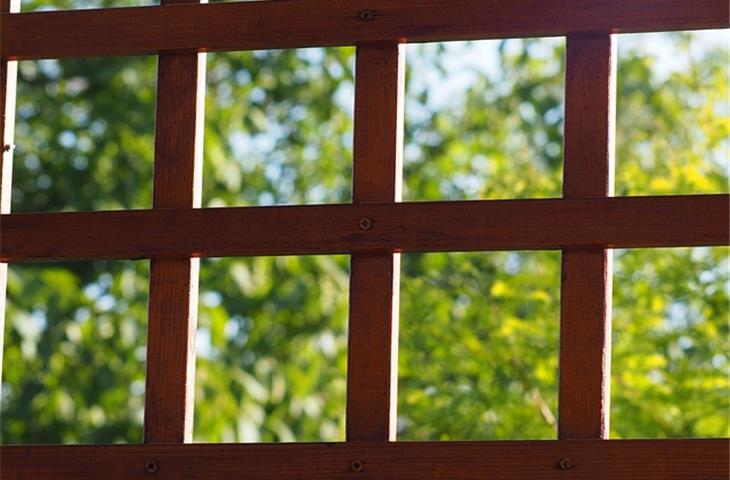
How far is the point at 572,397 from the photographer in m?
1.49

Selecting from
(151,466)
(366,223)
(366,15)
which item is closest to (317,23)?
(366,15)

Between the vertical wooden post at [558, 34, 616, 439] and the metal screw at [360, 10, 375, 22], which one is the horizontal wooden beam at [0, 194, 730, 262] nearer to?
the vertical wooden post at [558, 34, 616, 439]

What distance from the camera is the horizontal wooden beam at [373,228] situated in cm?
148

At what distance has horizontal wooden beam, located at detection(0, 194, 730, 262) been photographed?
1480 millimetres

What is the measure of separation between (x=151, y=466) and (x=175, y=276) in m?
0.21

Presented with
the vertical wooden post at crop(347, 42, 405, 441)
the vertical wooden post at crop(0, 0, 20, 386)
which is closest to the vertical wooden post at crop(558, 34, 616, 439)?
the vertical wooden post at crop(347, 42, 405, 441)

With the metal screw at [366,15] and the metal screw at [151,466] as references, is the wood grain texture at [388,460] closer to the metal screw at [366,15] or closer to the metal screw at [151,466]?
the metal screw at [151,466]

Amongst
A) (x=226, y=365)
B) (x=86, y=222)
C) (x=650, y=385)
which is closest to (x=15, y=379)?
(x=226, y=365)

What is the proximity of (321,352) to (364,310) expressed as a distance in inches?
147

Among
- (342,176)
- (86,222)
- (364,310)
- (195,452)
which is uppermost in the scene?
(342,176)

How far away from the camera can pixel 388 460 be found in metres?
1.49

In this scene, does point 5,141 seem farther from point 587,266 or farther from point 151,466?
point 587,266

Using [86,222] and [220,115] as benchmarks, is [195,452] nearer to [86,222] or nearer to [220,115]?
[86,222]

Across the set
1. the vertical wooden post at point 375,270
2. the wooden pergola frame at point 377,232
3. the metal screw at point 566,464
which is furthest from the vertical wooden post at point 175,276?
the metal screw at point 566,464
